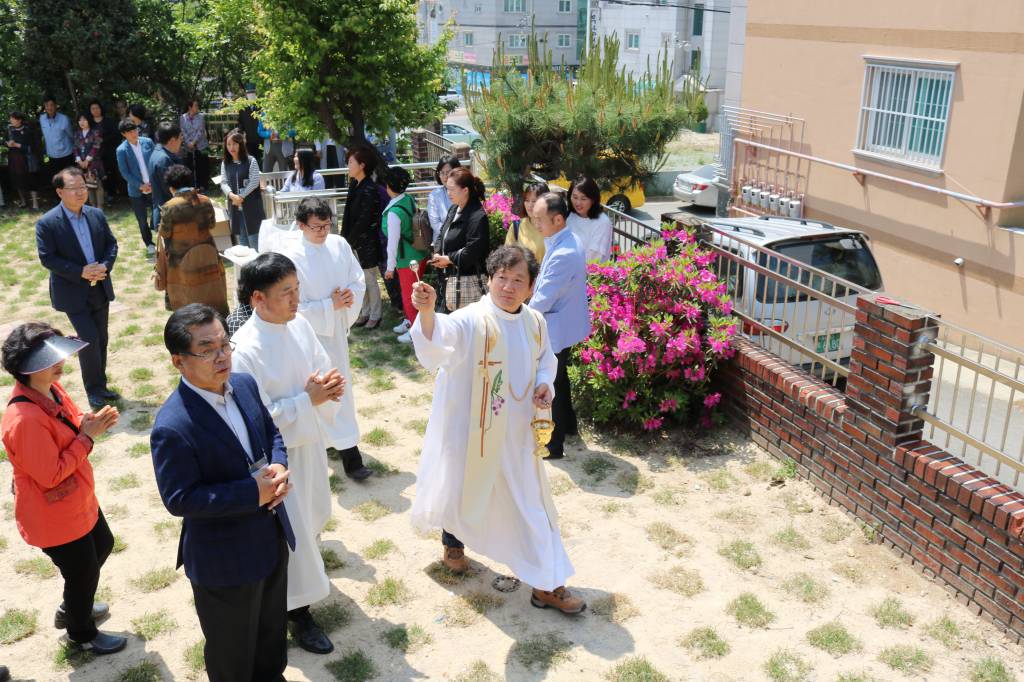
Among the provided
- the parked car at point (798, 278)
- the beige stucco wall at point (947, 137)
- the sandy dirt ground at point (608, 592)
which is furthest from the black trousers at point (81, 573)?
the beige stucco wall at point (947, 137)

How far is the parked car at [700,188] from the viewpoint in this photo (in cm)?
1858

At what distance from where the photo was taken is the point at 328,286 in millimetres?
5789

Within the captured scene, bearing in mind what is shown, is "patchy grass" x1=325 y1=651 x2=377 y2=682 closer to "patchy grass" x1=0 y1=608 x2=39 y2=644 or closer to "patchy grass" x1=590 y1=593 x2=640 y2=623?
"patchy grass" x1=590 y1=593 x2=640 y2=623

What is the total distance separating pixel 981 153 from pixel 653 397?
6.97 m

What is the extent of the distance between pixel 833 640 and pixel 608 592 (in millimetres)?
1149

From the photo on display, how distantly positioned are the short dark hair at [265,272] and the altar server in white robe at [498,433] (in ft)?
2.39

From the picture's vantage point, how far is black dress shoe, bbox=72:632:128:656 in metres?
4.34

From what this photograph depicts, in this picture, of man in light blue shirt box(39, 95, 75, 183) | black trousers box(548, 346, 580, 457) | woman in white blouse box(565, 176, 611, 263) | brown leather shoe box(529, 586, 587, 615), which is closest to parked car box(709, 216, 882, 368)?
woman in white blouse box(565, 176, 611, 263)

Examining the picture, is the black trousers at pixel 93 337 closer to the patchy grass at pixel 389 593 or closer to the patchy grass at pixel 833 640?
the patchy grass at pixel 389 593

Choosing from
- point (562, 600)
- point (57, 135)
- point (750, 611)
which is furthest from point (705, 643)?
point (57, 135)

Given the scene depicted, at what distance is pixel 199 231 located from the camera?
7.49 meters

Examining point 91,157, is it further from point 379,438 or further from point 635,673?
point 635,673

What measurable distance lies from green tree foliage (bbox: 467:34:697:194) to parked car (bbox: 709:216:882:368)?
1819 mm

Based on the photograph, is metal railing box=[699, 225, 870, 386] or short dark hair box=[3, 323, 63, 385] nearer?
short dark hair box=[3, 323, 63, 385]
